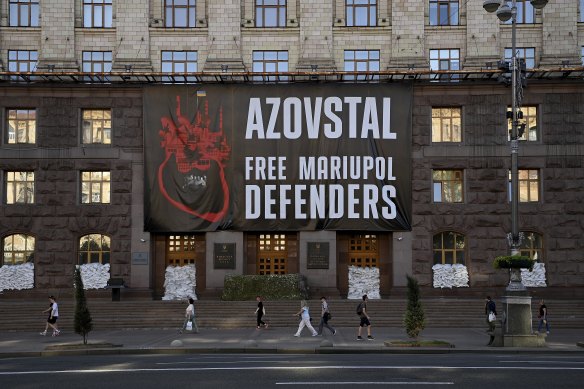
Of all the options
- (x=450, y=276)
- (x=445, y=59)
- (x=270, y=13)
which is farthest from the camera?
(x=270, y=13)

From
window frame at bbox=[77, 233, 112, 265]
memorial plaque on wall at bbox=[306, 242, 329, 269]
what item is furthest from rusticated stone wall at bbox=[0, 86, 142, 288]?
memorial plaque on wall at bbox=[306, 242, 329, 269]

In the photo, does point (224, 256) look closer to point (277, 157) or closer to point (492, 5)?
point (277, 157)

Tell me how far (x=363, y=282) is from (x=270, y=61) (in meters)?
14.3

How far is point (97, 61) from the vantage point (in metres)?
46.4

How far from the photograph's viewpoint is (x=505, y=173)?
4500cm

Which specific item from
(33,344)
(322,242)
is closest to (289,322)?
Answer: (322,242)

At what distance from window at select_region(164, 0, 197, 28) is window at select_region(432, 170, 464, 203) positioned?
56.5 ft

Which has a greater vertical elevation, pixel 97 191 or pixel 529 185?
pixel 529 185

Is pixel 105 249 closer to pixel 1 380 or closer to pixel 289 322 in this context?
pixel 289 322

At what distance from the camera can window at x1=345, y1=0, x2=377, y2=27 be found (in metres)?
46.8

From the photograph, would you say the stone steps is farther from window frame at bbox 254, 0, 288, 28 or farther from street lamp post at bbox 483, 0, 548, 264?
window frame at bbox 254, 0, 288, 28

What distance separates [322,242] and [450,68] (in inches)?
507

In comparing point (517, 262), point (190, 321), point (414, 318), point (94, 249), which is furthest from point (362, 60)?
point (414, 318)

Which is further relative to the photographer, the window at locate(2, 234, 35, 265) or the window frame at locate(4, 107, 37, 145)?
the window frame at locate(4, 107, 37, 145)
